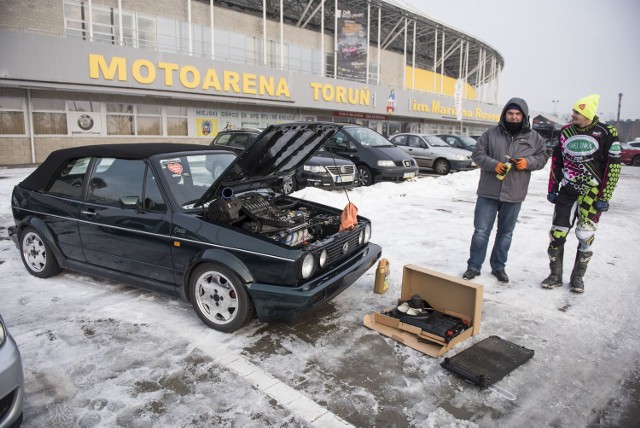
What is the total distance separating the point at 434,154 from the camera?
50.6ft

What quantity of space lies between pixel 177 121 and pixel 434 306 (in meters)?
18.2

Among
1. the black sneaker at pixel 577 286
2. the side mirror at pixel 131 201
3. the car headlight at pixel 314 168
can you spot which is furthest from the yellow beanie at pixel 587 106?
the car headlight at pixel 314 168

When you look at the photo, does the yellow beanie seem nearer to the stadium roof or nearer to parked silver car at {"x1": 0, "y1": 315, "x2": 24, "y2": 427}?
parked silver car at {"x1": 0, "y1": 315, "x2": 24, "y2": 427}

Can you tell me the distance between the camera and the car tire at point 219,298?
342 centimetres

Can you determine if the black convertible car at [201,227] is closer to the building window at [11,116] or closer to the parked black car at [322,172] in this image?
the parked black car at [322,172]

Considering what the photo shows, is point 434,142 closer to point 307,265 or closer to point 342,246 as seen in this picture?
point 342,246

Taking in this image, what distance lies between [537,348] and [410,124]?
30747 millimetres

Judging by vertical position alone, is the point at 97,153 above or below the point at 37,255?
above

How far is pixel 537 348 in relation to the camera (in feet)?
11.3

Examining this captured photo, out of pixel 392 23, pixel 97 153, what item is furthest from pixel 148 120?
pixel 392 23

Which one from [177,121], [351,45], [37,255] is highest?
[351,45]

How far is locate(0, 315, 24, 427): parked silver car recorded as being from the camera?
218 centimetres

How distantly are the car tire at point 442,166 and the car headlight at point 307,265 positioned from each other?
41.7 ft

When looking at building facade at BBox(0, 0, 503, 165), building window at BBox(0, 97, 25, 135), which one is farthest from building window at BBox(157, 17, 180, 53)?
building window at BBox(0, 97, 25, 135)
